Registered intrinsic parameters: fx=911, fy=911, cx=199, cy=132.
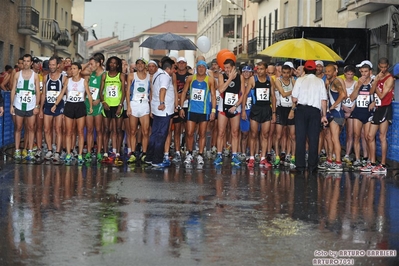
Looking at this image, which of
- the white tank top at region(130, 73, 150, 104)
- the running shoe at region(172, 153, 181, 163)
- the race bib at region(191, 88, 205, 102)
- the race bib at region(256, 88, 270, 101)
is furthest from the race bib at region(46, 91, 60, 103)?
the race bib at region(256, 88, 270, 101)

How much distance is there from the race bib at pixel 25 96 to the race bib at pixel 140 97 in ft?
6.43

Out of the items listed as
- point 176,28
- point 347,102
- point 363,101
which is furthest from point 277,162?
point 176,28

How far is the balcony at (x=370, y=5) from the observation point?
97.6 feet

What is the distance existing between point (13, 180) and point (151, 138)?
3.80 m

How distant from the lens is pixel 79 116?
16.3 metres

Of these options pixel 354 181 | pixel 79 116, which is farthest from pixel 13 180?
pixel 354 181

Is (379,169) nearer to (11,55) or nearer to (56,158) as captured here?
(56,158)

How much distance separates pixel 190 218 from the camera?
957 cm

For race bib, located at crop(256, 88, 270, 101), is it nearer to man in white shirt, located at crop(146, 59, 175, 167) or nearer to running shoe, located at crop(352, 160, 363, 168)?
man in white shirt, located at crop(146, 59, 175, 167)

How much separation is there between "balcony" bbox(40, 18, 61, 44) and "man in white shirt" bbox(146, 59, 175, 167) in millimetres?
36272

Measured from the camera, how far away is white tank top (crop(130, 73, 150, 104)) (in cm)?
1631

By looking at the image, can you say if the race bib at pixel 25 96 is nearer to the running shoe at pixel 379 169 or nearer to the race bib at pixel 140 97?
the race bib at pixel 140 97

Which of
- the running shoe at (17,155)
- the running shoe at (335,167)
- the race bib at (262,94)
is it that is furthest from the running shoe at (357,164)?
the running shoe at (17,155)

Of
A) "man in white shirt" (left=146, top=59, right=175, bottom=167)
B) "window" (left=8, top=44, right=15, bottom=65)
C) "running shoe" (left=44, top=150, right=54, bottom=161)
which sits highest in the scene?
"window" (left=8, top=44, right=15, bottom=65)
